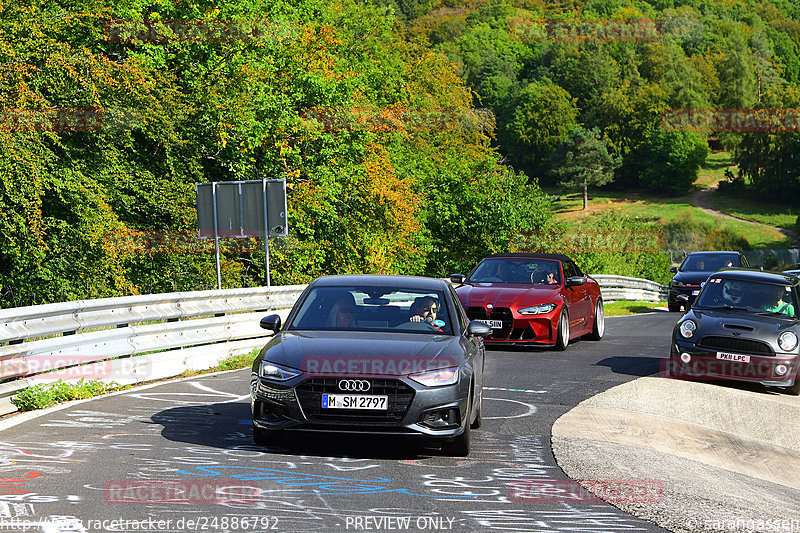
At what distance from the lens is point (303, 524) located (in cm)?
545

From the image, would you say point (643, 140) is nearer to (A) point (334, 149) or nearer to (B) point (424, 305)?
(A) point (334, 149)

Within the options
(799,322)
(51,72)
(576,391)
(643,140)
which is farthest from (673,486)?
(643,140)

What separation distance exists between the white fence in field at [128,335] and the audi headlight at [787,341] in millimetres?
7302

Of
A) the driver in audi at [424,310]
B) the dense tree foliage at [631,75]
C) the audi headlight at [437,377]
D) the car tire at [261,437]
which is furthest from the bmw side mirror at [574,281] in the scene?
the dense tree foliage at [631,75]

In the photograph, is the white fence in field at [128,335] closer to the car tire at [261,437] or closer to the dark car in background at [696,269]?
the car tire at [261,437]

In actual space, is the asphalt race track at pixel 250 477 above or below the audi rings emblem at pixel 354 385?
below

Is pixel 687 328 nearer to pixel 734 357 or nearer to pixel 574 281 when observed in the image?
pixel 734 357

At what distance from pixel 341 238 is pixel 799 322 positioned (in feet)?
78.2

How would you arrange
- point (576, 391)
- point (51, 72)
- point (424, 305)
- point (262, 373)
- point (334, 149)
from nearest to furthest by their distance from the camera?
point (262, 373), point (424, 305), point (576, 391), point (51, 72), point (334, 149)

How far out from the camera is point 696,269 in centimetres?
2941

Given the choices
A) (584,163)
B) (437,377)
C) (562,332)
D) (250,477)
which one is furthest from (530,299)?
(584,163)

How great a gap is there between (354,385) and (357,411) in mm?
193

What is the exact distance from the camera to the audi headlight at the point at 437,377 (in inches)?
293

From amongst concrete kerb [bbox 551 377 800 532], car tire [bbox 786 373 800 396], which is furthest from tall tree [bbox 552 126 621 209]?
concrete kerb [bbox 551 377 800 532]
